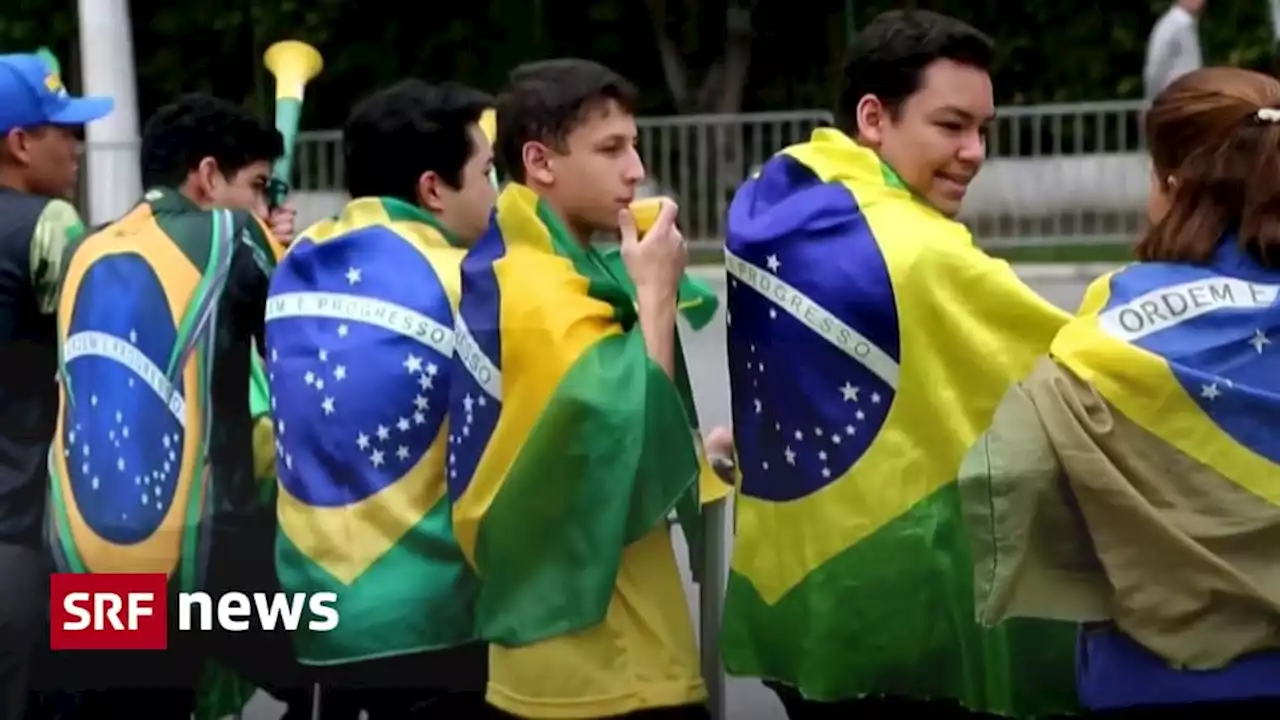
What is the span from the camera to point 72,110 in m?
3.89

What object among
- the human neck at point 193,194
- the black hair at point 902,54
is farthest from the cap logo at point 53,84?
the black hair at point 902,54

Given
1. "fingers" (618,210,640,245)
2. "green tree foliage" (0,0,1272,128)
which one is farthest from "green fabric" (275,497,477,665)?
"green tree foliage" (0,0,1272,128)

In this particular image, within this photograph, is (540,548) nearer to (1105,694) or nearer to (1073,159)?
(1105,694)

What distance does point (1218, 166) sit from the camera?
8.14 ft

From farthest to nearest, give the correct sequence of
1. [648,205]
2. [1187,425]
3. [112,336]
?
[112,336], [648,205], [1187,425]

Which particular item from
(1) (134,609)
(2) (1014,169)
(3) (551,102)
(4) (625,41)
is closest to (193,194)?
(1) (134,609)

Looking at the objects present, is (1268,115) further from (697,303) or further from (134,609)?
(134,609)

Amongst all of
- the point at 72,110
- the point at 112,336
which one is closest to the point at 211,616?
the point at 112,336

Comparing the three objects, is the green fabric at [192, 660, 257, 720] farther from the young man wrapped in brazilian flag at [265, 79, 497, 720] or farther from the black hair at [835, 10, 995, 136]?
the black hair at [835, 10, 995, 136]

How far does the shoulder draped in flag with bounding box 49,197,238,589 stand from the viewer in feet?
11.6

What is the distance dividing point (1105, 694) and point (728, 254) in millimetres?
835

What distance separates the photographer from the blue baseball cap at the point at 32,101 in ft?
12.5

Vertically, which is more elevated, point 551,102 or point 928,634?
point 551,102

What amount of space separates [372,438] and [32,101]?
1121 mm
